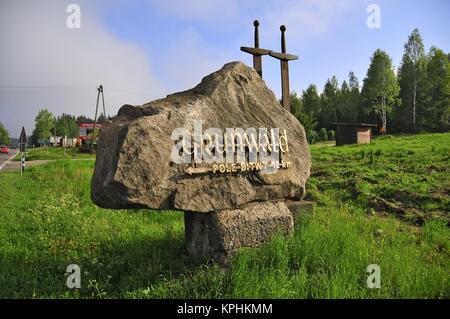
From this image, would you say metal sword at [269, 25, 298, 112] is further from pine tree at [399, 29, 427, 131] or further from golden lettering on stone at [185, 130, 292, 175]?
pine tree at [399, 29, 427, 131]

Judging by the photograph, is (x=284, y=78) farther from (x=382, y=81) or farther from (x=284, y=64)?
(x=382, y=81)

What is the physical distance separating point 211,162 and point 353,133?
25.3 m

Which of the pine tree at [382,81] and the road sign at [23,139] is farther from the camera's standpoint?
the pine tree at [382,81]

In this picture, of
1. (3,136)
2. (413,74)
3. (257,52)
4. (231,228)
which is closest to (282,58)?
(257,52)

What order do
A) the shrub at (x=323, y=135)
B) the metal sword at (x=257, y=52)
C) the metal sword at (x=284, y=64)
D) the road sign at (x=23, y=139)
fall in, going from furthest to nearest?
the shrub at (x=323, y=135) → the road sign at (x=23, y=139) → the metal sword at (x=284, y=64) → the metal sword at (x=257, y=52)

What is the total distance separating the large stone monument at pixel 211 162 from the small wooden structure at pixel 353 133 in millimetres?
23504

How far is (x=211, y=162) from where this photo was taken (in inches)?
179

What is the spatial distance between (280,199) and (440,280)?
2172mm

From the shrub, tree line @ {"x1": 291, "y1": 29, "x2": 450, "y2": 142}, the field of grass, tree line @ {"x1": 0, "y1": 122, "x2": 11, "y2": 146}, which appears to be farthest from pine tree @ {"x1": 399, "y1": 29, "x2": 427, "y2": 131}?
tree line @ {"x1": 0, "y1": 122, "x2": 11, "y2": 146}

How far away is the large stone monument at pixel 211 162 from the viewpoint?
4.03 m

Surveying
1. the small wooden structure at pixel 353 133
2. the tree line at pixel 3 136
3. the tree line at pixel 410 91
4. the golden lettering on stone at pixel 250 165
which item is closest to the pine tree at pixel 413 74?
the tree line at pixel 410 91

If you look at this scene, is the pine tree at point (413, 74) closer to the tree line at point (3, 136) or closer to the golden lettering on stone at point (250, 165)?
the golden lettering on stone at point (250, 165)


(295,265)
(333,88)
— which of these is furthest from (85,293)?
(333,88)

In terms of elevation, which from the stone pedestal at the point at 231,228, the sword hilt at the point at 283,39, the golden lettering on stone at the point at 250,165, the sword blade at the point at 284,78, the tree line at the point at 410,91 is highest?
the tree line at the point at 410,91
